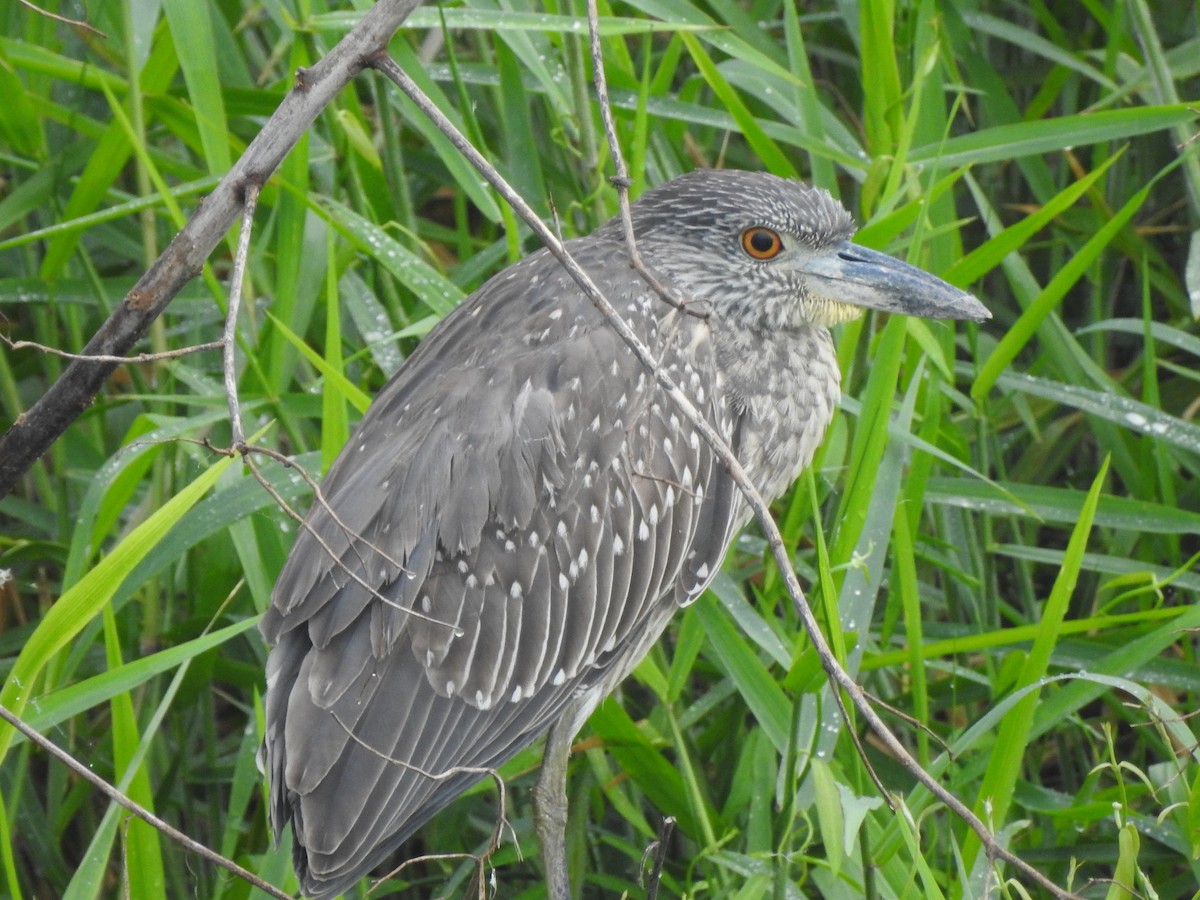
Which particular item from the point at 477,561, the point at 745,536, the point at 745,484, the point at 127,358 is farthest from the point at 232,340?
the point at 745,536

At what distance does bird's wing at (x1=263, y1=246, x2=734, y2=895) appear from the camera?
7.00ft

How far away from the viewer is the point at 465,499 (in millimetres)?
2211

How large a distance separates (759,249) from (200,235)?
115cm

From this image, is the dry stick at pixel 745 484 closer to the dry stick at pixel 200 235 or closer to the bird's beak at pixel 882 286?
the dry stick at pixel 200 235

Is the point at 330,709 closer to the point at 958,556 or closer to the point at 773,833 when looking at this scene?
the point at 773,833

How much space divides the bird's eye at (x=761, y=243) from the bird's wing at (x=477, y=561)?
0.20m

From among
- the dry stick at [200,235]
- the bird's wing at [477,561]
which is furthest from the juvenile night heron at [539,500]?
the dry stick at [200,235]

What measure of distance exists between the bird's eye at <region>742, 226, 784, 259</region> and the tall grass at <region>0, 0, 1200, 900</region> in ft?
0.48

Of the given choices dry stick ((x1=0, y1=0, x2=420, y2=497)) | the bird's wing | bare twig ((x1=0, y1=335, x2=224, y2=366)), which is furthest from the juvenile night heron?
bare twig ((x1=0, y1=335, x2=224, y2=366))

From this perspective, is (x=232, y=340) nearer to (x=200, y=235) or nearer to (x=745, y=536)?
(x=200, y=235)

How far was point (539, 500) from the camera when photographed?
226 centimetres

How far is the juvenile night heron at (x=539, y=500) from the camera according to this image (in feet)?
7.07

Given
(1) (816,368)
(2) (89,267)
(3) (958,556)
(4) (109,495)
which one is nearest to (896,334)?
(1) (816,368)

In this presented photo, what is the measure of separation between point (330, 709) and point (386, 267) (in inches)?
27.9
